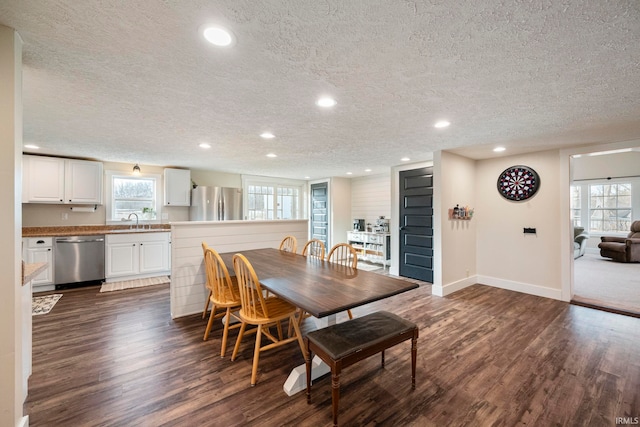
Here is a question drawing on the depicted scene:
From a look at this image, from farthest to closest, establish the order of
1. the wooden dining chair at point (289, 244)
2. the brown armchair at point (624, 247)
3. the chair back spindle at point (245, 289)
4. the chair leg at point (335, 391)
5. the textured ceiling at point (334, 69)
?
the brown armchair at point (624, 247), the wooden dining chair at point (289, 244), the chair back spindle at point (245, 289), the chair leg at point (335, 391), the textured ceiling at point (334, 69)

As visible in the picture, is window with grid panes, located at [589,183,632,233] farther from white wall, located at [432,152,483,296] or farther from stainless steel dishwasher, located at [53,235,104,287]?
stainless steel dishwasher, located at [53,235,104,287]

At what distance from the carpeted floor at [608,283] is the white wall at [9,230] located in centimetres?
571

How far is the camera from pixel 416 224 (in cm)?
492

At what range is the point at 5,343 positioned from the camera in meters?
1.33

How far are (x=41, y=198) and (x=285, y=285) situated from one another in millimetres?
5004

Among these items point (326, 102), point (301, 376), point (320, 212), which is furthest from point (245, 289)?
point (320, 212)

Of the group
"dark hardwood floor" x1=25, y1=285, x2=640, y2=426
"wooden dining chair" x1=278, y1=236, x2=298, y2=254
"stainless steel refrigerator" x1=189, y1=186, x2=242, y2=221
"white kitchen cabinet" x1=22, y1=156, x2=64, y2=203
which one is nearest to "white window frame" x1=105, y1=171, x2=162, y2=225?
"white kitchen cabinet" x1=22, y1=156, x2=64, y2=203

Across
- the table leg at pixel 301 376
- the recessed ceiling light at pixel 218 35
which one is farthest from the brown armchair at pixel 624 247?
the recessed ceiling light at pixel 218 35

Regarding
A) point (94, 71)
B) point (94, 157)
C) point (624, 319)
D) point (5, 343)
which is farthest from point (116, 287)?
point (624, 319)

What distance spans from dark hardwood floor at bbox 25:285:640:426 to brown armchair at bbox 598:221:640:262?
459 centimetres

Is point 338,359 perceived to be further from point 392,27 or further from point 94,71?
point 94,71

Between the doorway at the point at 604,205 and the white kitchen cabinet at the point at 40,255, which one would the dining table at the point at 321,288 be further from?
the doorway at the point at 604,205

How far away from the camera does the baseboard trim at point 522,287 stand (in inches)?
153

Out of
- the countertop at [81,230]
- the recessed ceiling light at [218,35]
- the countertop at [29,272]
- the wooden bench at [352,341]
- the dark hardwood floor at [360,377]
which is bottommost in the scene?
the dark hardwood floor at [360,377]
